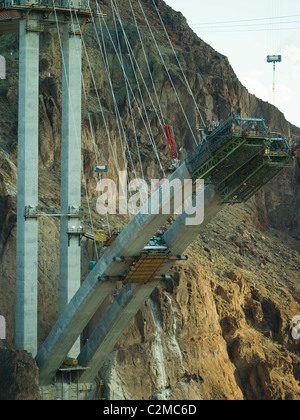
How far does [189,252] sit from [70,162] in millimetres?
15902

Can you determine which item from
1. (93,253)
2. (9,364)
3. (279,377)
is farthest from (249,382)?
(9,364)

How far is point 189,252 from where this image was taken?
88.3 meters

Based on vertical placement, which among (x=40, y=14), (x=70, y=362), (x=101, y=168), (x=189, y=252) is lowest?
(x=70, y=362)

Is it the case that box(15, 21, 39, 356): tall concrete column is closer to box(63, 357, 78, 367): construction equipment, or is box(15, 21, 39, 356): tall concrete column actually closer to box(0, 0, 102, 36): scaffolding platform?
box(0, 0, 102, 36): scaffolding platform

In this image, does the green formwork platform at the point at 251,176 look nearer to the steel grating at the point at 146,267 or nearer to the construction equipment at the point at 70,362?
the steel grating at the point at 146,267

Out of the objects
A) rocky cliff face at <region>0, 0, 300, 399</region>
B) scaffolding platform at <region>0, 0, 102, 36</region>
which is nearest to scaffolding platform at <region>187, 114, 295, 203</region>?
scaffolding platform at <region>0, 0, 102, 36</region>

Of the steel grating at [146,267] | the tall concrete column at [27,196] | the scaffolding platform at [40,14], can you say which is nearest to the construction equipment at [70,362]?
the tall concrete column at [27,196]

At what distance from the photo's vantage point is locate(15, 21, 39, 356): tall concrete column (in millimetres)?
72750

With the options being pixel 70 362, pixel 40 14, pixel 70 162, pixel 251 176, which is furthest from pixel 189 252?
pixel 251 176

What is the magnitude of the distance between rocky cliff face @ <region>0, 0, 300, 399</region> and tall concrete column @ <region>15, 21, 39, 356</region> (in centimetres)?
346

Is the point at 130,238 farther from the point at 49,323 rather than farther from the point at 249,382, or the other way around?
the point at 249,382

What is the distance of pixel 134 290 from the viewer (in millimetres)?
71375

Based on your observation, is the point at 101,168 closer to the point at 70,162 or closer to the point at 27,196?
the point at 70,162

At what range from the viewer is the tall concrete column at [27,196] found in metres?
72.8
